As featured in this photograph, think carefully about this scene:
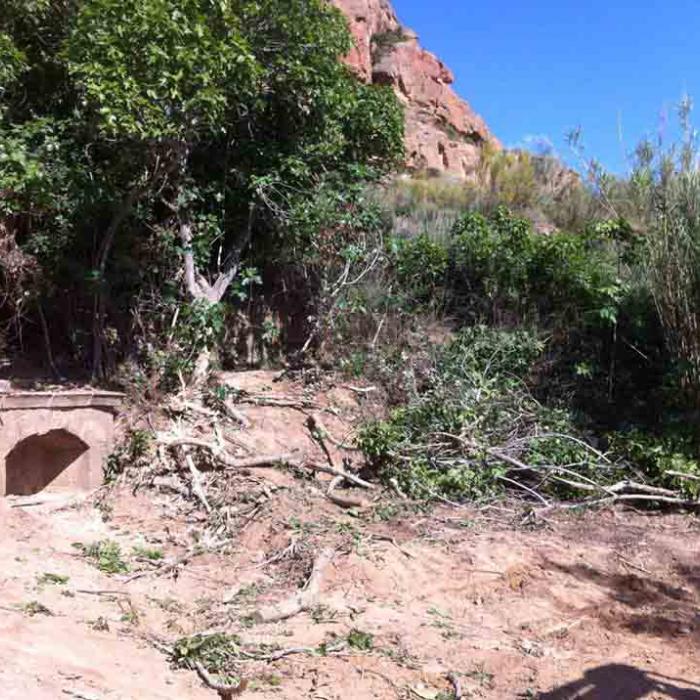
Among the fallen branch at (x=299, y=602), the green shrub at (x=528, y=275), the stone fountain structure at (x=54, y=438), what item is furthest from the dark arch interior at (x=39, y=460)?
the green shrub at (x=528, y=275)

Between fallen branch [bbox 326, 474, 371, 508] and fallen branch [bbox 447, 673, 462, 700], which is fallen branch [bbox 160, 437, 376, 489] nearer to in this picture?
fallen branch [bbox 326, 474, 371, 508]

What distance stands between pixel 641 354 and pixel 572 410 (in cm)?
116

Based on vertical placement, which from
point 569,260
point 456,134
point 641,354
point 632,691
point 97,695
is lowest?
point 632,691

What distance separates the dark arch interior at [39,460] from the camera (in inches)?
303

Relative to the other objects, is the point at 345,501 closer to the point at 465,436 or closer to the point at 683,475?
the point at 465,436

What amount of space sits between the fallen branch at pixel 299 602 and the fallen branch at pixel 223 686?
0.95m

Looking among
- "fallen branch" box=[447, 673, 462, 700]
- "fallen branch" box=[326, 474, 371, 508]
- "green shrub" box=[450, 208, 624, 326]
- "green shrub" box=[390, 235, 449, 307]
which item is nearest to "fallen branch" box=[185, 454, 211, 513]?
"fallen branch" box=[326, 474, 371, 508]

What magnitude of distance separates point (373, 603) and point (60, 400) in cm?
370

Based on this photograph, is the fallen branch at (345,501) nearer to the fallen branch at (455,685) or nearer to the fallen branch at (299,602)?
the fallen branch at (299,602)

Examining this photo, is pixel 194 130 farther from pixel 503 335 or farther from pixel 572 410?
pixel 572 410

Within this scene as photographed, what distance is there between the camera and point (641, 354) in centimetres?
984

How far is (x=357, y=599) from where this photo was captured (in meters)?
5.50

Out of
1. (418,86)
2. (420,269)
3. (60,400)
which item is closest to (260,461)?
(60,400)

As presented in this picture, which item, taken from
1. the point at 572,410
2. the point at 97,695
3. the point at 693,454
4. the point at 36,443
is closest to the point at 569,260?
the point at 572,410
